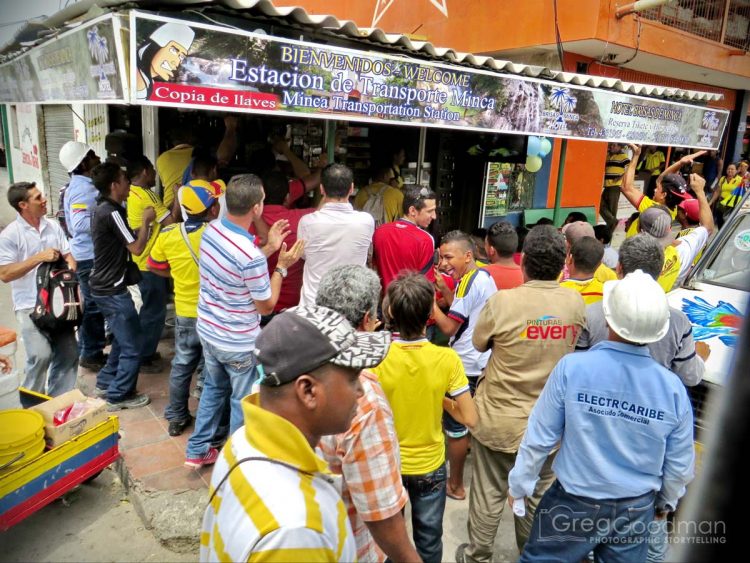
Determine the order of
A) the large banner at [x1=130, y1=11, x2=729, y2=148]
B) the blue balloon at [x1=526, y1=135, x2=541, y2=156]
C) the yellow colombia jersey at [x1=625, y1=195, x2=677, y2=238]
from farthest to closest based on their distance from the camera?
the blue balloon at [x1=526, y1=135, x2=541, y2=156] < the yellow colombia jersey at [x1=625, y1=195, x2=677, y2=238] < the large banner at [x1=130, y1=11, x2=729, y2=148]

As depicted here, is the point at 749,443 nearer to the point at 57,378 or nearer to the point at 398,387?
the point at 398,387

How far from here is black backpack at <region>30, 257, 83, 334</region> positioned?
13.2 feet

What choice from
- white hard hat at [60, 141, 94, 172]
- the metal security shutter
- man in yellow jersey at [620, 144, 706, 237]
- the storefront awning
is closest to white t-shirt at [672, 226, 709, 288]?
man in yellow jersey at [620, 144, 706, 237]

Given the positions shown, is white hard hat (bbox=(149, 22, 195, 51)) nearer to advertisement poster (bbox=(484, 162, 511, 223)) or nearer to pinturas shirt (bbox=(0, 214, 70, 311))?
pinturas shirt (bbox=(0, 214, 70, 311))

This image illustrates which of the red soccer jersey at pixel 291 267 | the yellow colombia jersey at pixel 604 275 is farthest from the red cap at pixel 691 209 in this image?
the red soccer jersey at pixel 291 267

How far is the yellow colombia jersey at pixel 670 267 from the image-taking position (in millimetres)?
4258

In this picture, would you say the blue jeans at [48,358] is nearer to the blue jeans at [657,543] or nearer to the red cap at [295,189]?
the red cap at [295,189]

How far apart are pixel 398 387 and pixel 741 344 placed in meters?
2.00

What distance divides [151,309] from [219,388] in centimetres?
184

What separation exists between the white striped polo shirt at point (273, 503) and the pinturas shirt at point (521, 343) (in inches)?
66.2

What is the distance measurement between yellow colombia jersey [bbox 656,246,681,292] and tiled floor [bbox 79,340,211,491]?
3809mm

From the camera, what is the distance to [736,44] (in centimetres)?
1226

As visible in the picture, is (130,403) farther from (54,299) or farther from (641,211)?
(641,211)

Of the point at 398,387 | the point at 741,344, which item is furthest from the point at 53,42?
the point at 741,344
